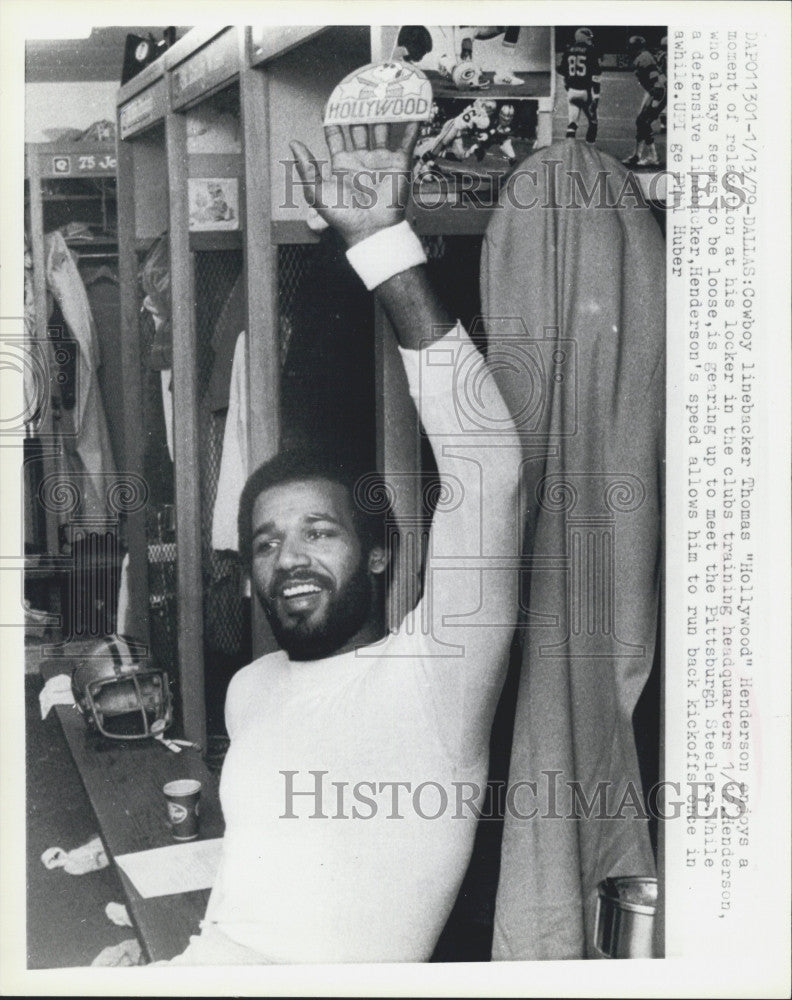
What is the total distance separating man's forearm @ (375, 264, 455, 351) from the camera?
1.46 m

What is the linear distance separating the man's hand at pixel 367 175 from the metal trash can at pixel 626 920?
0.98m

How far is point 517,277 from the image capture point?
57.3 inches

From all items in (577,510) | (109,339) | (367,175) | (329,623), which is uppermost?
(367,175)

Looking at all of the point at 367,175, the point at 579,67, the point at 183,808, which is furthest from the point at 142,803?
the point at 579,67

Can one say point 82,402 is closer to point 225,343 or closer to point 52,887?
point 225,343

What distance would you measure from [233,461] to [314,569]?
0.19 metres

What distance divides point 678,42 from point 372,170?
0.45 metres

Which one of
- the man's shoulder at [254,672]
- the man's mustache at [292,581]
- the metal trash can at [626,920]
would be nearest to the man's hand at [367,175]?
the man's mustache at [292,581]

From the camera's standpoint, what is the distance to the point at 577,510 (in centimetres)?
148

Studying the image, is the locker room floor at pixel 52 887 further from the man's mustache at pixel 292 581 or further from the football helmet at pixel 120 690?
the man's mustache at pixel 292 581

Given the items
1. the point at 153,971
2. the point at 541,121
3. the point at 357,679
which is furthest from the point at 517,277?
the point at 153,971

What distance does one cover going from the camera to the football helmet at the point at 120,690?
4.99 feet

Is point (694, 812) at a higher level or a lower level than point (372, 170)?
lower

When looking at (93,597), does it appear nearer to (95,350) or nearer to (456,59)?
(95,350)
